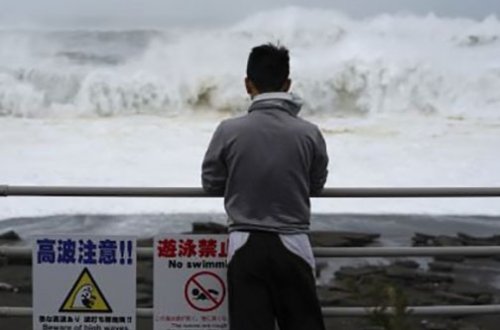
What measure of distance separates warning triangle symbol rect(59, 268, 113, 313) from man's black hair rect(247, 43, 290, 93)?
3.50ft

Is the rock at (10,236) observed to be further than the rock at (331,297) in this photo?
Yes

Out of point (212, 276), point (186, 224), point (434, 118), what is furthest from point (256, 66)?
point (434, 118)

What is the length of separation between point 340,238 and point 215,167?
21.5ft

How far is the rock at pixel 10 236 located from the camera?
9.45m

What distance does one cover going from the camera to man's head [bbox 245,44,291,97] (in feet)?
10.5

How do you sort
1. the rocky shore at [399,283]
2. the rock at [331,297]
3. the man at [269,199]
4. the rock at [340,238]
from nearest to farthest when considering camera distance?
the man at [269,199] < the rocky shore at [399,283] < the rock at [331,297] < the rock at [340,238]

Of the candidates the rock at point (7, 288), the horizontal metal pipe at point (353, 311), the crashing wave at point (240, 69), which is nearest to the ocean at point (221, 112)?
the crashing wave at point (240, 69)

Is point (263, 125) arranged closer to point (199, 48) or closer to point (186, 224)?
point (186, 224)

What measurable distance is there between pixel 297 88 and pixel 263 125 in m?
23.3

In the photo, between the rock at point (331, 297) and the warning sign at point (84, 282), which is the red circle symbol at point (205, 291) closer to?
the warning sign at point (84, 282)

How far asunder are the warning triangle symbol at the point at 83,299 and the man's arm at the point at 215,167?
66 centimetres

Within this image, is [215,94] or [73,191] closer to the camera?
[73,191]

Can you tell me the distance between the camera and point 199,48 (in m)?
29.8

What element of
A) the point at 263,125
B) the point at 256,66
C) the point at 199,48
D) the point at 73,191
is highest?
the point at 199,48
